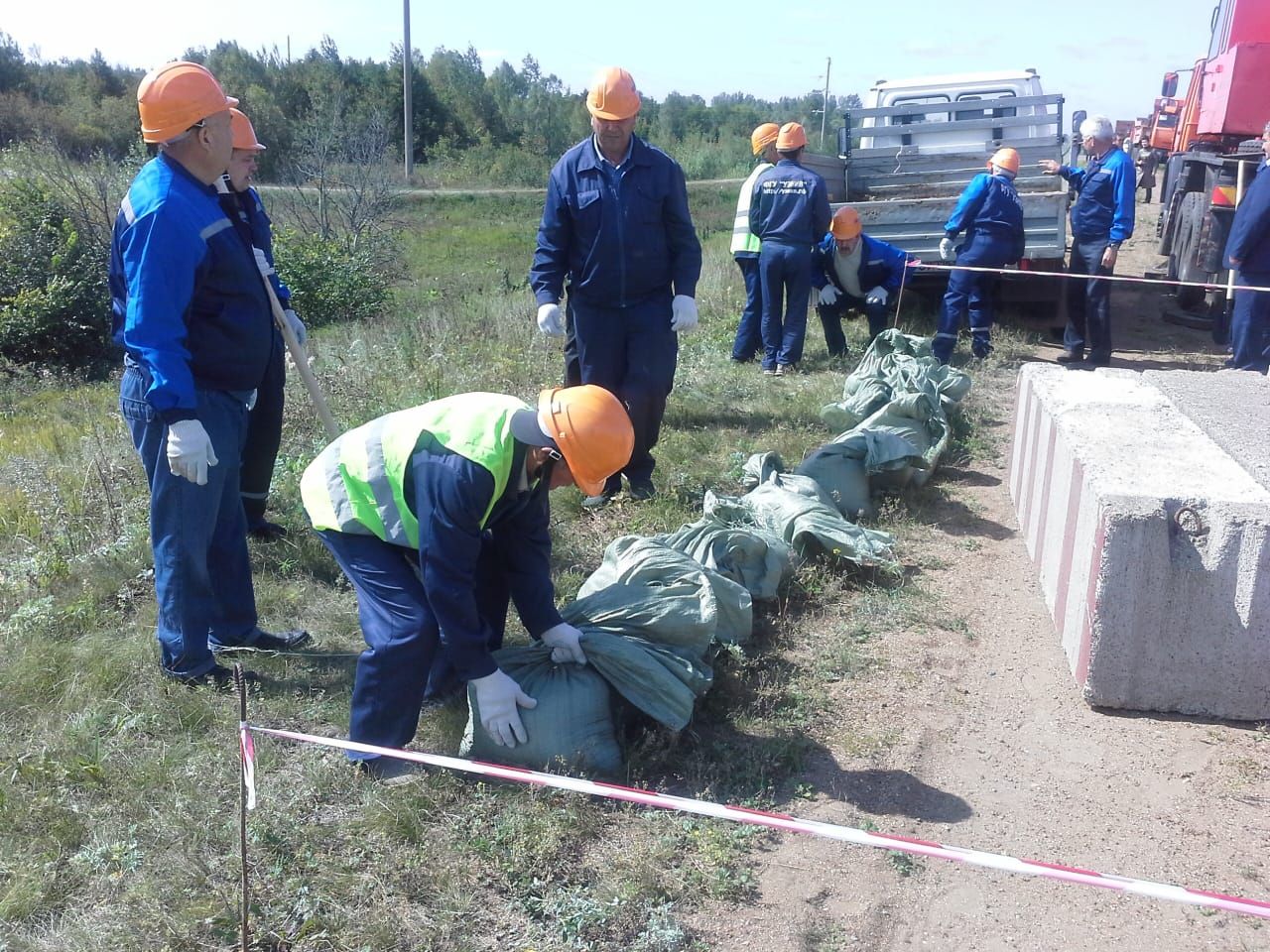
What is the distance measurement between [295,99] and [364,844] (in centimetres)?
3937

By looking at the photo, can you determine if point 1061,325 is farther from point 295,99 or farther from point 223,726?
point 295,99

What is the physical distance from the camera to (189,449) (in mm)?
2812

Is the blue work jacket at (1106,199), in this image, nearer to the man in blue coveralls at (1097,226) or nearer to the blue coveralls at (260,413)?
the man in blue coveralls at (1097,226)

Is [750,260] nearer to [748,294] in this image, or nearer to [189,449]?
[748,294]

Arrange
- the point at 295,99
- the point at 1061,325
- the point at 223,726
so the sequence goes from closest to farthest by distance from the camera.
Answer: the point at 223,726, the point at 1061,325, the point at 295,99

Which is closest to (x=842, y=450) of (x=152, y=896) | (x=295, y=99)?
(x=152, y=896)

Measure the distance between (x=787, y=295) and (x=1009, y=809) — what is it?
5.02 metres

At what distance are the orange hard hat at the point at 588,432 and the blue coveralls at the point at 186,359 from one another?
44.6 inches

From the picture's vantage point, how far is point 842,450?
4.70 meters

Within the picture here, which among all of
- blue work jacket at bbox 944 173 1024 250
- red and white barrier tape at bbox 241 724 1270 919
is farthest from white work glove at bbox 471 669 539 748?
blue work jacket at bbox 944 173 1024 250

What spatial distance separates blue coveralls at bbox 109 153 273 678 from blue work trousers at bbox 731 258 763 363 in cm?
487

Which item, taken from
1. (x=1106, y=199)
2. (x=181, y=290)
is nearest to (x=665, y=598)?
(x=181, y=290)

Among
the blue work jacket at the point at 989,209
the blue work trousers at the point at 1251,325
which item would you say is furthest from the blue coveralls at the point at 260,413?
the blue work trousers at the point at 1251,325

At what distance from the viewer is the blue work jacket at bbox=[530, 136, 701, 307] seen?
4613mm
